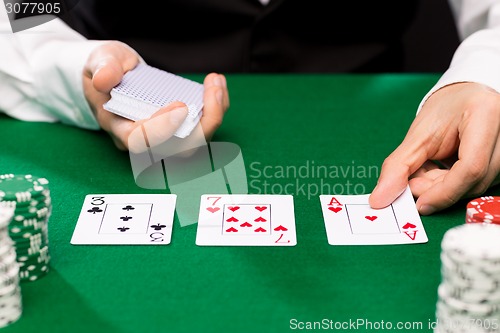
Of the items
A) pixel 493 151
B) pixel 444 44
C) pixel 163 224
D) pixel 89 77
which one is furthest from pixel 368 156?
pixel 444 44

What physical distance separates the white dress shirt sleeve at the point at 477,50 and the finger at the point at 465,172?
0.19m

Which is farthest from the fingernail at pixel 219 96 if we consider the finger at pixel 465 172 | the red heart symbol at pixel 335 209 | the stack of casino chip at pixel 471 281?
the stack of casino chip at pixel 471 281

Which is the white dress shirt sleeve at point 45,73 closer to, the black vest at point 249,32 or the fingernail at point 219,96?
the black vest at point 249,32

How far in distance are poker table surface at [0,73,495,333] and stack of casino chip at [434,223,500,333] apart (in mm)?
90

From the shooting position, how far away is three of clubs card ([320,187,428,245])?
1361mm

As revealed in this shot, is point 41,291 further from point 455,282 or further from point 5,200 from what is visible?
point 455,282

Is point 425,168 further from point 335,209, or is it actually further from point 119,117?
point 119,117

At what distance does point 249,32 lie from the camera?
2197 millimetres

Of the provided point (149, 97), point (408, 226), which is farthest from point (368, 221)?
point (149, 97)

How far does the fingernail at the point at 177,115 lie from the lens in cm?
154

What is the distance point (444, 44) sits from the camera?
311cm

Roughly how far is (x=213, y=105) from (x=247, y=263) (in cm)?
51

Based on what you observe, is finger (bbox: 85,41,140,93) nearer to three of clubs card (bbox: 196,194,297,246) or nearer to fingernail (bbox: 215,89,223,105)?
fingernail (bbox: 215,89,223,105)

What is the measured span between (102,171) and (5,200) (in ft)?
1.50
